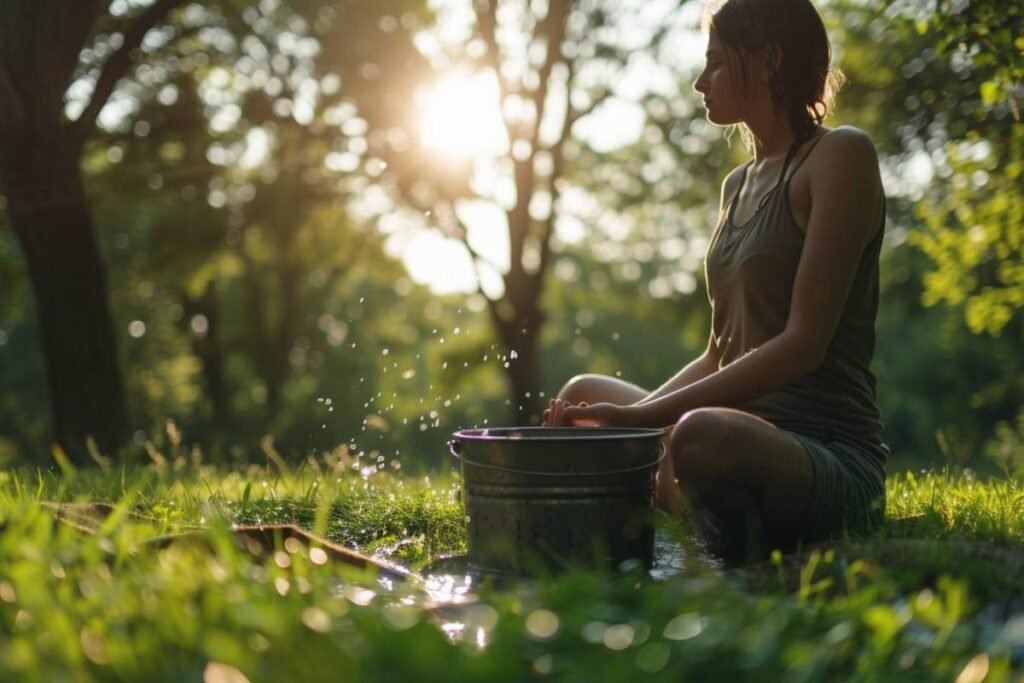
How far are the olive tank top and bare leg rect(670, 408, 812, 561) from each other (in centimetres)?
40

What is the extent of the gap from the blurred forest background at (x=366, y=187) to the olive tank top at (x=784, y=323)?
132cm

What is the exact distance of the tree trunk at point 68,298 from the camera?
7457 mm

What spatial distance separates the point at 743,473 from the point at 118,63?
5630 mm

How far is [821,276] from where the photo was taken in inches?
142

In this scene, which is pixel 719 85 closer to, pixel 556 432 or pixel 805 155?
pixel 805 155

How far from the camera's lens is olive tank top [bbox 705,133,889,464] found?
153 inches

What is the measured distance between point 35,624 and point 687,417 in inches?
77.2

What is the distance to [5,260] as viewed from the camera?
11.7m

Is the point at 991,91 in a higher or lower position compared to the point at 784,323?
higher

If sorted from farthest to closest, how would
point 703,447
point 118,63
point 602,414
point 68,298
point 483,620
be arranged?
1. point 68,298
2. point 118,63
3. point 602,414
4. point 703,447
5. point 483,620

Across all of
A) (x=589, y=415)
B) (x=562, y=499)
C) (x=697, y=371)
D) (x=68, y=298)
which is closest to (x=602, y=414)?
(x=589, y=415)

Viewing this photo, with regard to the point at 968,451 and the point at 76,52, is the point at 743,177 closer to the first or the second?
the point at 968,451

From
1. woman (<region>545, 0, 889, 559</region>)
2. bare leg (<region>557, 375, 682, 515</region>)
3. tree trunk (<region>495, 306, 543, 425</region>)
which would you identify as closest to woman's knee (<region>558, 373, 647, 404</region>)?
bare leg (<region>557, 375, 682, 515</region>)

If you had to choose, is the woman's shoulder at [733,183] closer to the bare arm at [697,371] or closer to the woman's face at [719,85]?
the woman's face at [719,85]
